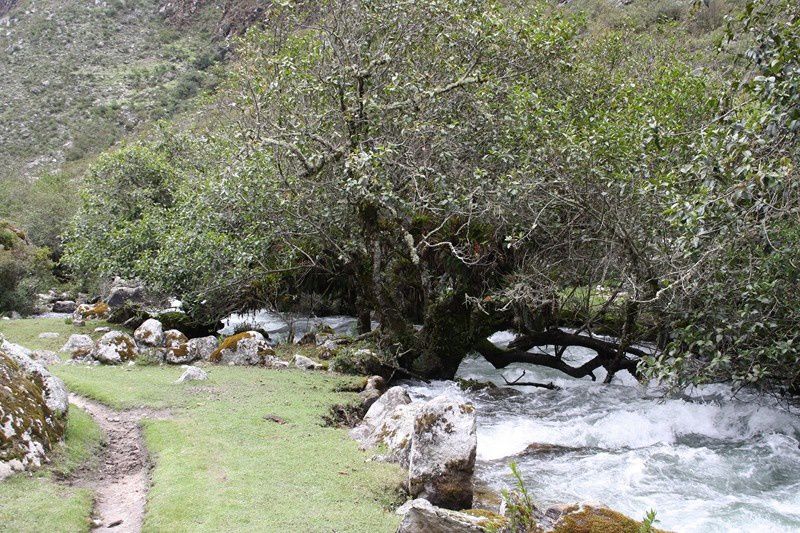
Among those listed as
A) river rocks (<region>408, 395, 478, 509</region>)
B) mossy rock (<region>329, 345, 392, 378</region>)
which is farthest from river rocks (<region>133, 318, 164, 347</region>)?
river rocks (<region>408, 395, 478, 509</region>)

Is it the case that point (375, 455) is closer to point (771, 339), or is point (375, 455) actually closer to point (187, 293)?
point (771, 339)

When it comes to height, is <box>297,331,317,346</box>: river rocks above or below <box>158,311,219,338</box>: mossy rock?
below

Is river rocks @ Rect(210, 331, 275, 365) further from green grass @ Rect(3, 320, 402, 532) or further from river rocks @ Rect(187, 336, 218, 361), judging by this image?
green grass @ Rect(3, 320, 402, 532)

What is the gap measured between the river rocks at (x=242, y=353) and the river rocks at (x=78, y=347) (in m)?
3.47

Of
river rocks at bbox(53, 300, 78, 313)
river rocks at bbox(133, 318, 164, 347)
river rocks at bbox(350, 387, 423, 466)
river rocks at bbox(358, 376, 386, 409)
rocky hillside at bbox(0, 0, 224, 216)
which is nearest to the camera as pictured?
river rocks at bbox(350, 387, 423, 466)

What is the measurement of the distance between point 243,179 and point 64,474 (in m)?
11.2

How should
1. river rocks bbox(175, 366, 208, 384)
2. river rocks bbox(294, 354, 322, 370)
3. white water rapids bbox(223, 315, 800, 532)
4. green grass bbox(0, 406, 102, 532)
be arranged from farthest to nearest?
1. river rocks bbox(294, 354, 322, 370)
2. river rocks bbox(175, 366, 208, 384)
3. white water rapids bbox(223, 315, 800, 532)
4. green grass bbox(0, 406, 102, 532)

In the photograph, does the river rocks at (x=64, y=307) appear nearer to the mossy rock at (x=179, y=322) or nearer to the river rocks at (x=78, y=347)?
the mossy rock at (x=179, y=322)

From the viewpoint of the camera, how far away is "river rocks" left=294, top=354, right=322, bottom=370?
16.8 metres

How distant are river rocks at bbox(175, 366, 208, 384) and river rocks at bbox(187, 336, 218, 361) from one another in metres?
2.95

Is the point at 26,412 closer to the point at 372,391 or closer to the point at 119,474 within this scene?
the point at 119,474

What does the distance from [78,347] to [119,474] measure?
1000 cm

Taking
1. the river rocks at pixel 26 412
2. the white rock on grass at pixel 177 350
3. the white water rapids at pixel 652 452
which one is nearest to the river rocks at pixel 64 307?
the white rock on grass at pixel 177 350

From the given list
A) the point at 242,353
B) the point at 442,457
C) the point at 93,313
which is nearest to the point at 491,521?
the point at 442,457
